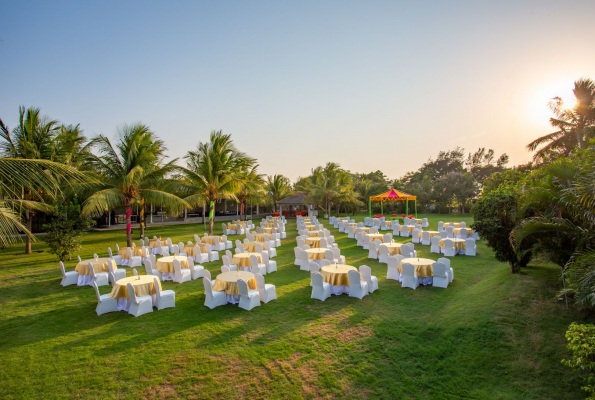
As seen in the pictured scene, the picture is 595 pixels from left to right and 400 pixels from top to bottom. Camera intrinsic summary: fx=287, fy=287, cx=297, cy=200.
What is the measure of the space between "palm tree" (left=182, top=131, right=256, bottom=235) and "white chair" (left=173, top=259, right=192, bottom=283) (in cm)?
708

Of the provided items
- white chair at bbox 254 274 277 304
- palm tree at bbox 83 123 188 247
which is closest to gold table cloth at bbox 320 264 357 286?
white chair at bbox 254 274 277 304

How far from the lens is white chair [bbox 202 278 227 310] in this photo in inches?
265

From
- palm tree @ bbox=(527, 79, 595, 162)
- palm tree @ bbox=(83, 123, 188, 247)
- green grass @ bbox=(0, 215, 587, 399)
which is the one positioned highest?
palm tree @ bbox=(527, 79, 595, 162)

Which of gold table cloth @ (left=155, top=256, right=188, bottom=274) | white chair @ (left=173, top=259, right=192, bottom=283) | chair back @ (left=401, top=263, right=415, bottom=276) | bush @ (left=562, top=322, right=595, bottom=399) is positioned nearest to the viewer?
bush @ (left=562, top=322, right=595, bottom=399)

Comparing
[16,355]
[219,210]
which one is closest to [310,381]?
[16,355]

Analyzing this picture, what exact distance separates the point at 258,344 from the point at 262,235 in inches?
372

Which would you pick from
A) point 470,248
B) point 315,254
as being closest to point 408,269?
point 315,254

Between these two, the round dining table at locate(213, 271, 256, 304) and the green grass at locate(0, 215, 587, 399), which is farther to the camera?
the round dining table at locate(213, 271, 256, 304)

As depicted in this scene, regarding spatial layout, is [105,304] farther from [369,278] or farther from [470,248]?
[470,248]

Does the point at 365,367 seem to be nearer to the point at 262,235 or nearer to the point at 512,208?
the point at 512,208

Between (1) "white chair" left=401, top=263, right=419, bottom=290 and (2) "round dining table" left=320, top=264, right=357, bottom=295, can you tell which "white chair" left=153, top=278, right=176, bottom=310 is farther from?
(1) "white chair" left=401, top=263, right=419, bottom=290

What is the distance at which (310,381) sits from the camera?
4141 millimetres

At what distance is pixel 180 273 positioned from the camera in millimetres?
8891

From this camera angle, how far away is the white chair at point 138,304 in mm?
6359
